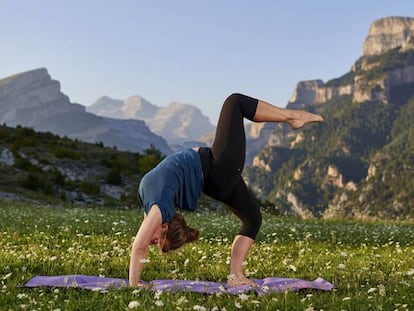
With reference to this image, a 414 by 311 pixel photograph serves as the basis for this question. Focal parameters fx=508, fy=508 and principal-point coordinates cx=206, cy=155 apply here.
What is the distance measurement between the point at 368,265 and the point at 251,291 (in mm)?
3143

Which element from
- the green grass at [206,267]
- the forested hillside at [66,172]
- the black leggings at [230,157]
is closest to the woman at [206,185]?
the black leggings at [230,157]

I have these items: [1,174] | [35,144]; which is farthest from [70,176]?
[35,144]

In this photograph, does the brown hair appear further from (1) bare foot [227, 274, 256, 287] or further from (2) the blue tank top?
(1) bare foot [227, 274, 256, 287]

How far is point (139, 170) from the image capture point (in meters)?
44.3

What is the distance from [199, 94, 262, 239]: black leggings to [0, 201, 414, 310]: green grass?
1.33 metres

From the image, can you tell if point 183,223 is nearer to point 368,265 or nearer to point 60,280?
point 60,280

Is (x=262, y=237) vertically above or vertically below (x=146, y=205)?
below

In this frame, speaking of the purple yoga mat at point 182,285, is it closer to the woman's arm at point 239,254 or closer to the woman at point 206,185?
the woman at point 206,185

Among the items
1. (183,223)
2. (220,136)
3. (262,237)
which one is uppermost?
(220,136)

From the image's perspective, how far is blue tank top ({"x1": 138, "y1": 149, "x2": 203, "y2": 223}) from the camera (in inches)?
255

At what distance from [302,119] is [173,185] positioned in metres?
2.23

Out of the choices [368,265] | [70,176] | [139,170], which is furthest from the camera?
[139,170]

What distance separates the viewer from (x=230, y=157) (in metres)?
6.89

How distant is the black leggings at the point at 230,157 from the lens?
269 inches
